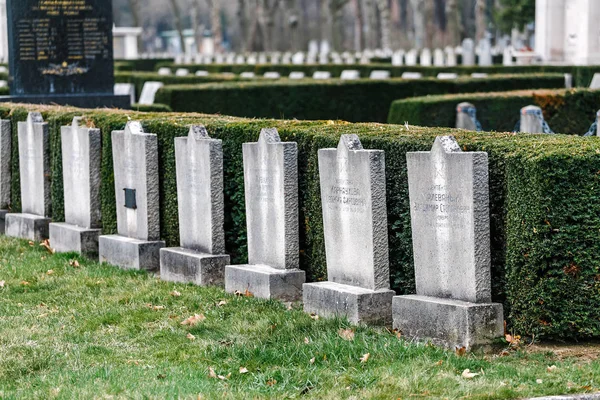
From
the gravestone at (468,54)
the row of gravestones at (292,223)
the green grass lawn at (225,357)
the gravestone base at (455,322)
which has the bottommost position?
the green grass lawn at (225,357)

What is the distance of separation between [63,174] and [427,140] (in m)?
5.20

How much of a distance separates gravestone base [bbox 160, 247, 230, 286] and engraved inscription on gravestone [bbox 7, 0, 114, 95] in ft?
23.1

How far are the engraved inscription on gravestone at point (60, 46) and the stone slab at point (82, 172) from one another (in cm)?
465

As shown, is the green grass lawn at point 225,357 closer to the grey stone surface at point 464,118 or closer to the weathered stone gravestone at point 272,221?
the weathered stone gravestone at point 272,221

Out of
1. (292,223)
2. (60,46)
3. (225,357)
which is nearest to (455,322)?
(225,357)

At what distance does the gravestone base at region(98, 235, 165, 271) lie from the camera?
10617 mm

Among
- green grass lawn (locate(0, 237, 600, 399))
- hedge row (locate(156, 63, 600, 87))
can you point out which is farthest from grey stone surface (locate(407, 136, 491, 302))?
hedge row (locate(156, 63, 600, 87))

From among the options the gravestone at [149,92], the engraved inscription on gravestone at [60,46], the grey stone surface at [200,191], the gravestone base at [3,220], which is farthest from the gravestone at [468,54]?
the grey stone surface at [200,191]

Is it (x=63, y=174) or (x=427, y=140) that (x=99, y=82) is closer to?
(x=63, y=174)

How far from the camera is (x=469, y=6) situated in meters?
91.6

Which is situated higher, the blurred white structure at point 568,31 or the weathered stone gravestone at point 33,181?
the blurred white structure at point 568,31

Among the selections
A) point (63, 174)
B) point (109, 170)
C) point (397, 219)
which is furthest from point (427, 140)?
point (63, 174)

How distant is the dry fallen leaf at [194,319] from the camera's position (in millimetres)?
8188

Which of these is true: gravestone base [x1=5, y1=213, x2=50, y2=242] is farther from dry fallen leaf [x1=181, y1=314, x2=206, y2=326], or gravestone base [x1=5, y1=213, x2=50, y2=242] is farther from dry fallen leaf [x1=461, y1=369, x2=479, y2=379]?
dry fallen leaf [x1=461, y1=369, x2=479, y2=379]
